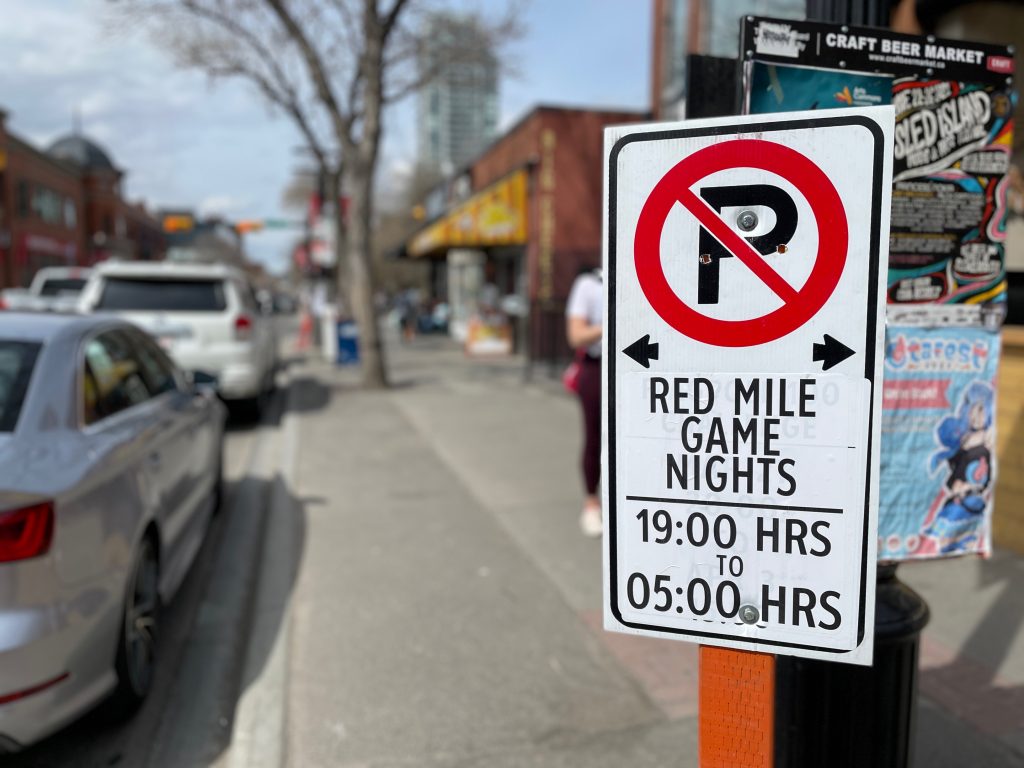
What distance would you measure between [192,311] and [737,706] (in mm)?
8945

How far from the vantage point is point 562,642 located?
13.0 ft

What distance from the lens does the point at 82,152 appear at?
63469mm

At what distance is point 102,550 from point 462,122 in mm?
38775

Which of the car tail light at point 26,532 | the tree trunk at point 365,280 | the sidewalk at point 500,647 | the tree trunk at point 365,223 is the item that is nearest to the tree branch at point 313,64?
the tree trunk at point 365,223

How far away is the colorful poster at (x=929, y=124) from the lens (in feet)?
7.36

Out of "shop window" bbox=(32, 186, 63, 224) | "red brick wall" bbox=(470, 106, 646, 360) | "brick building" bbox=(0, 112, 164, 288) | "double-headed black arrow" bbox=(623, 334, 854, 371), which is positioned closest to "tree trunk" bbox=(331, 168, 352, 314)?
"red brick wall" bbox=(470, 106, 646, 360)

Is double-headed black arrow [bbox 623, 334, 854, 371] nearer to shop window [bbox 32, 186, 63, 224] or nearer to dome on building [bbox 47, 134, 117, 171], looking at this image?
shop window [bbox 32, 186, 63, 224]

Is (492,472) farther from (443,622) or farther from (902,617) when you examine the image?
(902,617)

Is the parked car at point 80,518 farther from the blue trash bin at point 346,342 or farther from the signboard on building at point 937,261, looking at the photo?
the blue trash bin at point 346,342

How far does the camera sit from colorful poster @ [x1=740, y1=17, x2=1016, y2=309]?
2244 millimetres

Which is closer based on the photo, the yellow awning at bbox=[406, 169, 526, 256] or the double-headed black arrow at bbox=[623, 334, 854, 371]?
the double-headed black arrow at bbox=[623, 334, 854, 371]

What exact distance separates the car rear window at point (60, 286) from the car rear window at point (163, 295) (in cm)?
828

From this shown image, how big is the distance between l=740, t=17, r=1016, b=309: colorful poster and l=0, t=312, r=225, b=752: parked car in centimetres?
257

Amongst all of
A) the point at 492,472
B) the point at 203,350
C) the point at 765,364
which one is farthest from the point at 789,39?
the point at 203,350
